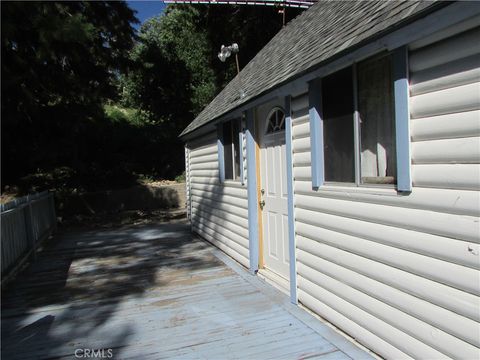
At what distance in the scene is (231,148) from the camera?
7777mm

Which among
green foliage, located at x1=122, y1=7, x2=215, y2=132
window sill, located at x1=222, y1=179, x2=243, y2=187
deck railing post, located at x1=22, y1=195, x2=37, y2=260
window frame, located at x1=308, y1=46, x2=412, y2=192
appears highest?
green foliage, located at x1=122, y1=7, x2=215, y2=132

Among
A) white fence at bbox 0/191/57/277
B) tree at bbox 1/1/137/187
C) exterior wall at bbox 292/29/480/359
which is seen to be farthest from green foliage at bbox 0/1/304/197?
exterior wall at bbox 292/29/480/359

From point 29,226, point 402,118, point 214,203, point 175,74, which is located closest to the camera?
point 402,118

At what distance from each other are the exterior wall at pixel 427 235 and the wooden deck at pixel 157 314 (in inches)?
21.7

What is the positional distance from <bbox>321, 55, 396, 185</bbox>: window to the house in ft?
0.04

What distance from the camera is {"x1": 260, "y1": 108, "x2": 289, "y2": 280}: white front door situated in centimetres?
567

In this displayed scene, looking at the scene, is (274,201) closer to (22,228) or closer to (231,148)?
(231,148)

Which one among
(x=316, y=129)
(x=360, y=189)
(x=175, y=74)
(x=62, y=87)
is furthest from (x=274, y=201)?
(x=175, y=74)

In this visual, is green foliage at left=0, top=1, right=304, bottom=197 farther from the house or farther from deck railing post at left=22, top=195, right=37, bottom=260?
the house

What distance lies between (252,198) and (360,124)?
2.96 m

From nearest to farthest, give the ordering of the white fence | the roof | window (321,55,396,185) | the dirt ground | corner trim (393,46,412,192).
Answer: the roof < corner trim (393,46,412,192) < window (321,55,396,185) < the white fence < the dirt ground

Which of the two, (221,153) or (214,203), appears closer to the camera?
(221,153)

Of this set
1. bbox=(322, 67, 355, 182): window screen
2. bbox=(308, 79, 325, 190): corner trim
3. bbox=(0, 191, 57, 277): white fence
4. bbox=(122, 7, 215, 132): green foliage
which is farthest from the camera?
bbox=(122, 7, 215, 132): green foliage

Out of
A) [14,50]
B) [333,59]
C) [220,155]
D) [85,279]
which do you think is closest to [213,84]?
[14,50]
